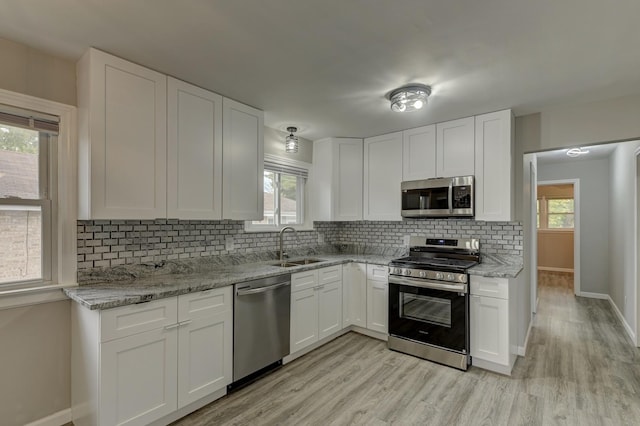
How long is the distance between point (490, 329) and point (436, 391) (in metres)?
0.76

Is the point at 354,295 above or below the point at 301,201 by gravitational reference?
below

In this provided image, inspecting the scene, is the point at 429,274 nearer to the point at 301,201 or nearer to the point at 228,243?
the point at 301,201

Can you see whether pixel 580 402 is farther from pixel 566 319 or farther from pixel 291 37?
pixel 291 37

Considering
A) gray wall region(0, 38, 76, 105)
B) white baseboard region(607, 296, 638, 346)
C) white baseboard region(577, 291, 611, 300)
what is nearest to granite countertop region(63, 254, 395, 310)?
gray wall region(0, 38, 76, 105)

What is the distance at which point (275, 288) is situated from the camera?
9.09ft

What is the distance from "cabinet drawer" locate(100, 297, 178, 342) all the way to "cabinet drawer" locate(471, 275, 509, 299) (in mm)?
2513

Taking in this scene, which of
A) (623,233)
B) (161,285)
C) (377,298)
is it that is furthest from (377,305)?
(623,233)

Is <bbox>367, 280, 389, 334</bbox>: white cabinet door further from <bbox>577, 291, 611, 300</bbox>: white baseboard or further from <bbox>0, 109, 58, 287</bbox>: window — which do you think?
<bbox>577, 291, 611, 300</bbox>: white baseboard

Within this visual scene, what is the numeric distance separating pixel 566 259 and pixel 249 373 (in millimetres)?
8398

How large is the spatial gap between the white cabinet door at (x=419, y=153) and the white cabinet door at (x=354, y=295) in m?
1.23

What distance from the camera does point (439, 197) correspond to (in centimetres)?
335

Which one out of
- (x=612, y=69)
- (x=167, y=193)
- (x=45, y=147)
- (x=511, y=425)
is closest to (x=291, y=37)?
(x=167, y=193)

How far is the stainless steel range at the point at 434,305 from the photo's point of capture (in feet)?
9.50

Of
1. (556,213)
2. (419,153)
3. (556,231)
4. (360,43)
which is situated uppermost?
(360,43)
